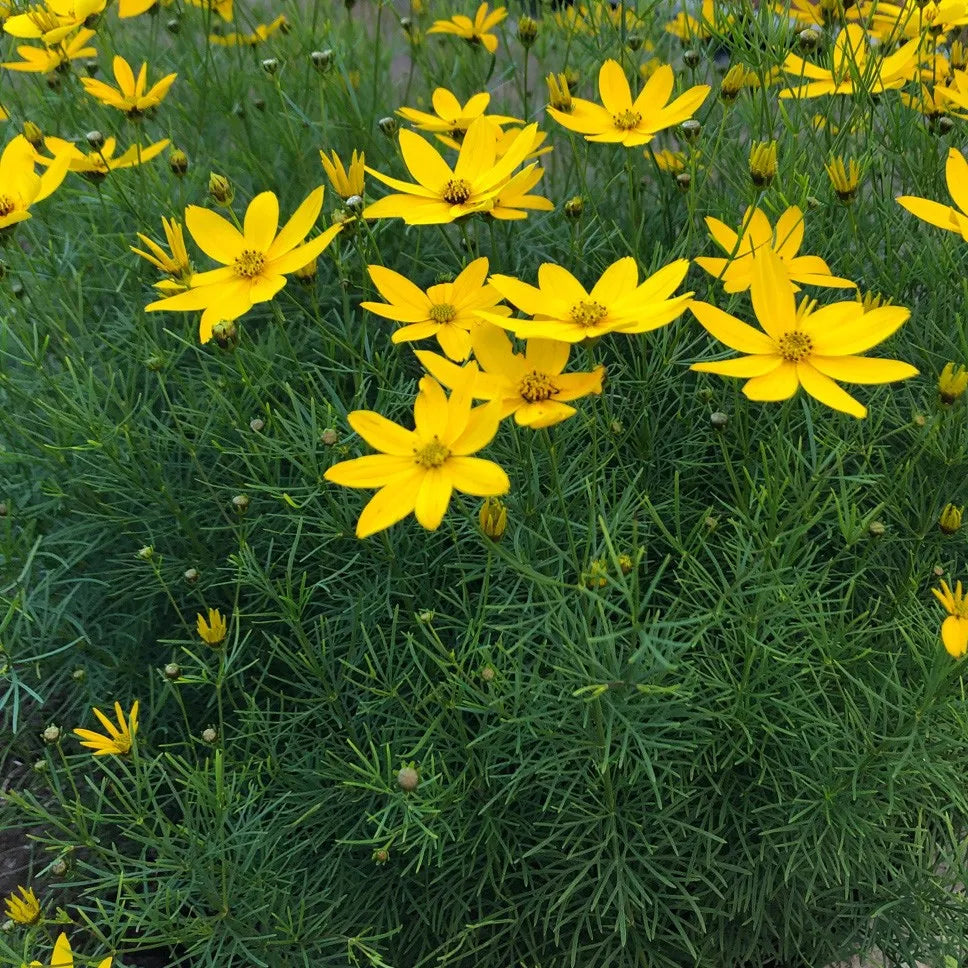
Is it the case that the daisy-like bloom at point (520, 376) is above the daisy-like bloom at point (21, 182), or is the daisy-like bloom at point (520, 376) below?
below

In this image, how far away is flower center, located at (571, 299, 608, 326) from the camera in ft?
2.92

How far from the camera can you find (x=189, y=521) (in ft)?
4.56

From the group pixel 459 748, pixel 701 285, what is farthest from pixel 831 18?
pixel 459 748

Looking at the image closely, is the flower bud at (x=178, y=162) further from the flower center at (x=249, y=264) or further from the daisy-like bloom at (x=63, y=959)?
the daisy-like bloom at (x=63, y=959)

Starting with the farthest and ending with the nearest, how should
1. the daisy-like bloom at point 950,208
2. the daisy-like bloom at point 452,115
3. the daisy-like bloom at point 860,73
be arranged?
the daisy-like bloom at point 452,115 → the daisy-like bloom at point 860,73 → the daisy-like bloom at point 950,208

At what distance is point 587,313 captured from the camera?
0.90m

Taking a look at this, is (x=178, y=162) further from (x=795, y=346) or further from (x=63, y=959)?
(x=63, y=959)

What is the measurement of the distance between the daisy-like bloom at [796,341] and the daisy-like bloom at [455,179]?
1.09 ft

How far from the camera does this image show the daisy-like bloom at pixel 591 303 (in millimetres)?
829

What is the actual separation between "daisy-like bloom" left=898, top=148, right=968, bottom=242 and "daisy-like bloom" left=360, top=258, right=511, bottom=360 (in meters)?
0.45

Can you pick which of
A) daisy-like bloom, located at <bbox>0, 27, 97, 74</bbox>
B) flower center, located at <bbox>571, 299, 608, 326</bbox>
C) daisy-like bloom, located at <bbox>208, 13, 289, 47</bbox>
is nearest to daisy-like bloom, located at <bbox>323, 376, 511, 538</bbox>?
Answer: flower center, located at <bbox>571, 299, 608, 326</bbox>

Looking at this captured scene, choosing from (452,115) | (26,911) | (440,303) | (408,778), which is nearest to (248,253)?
(440,303)

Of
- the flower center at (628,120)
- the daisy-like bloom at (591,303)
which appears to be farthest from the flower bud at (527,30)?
the daisy-like bloom at (591,303)

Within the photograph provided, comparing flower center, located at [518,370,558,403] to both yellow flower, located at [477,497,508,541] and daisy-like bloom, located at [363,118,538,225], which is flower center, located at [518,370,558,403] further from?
daisy-like bloom, located at [363,118,538,225]
